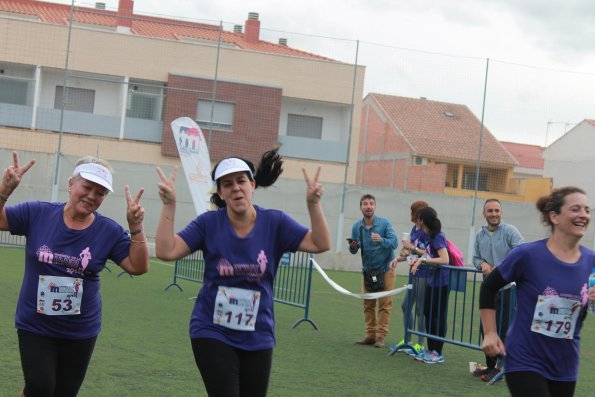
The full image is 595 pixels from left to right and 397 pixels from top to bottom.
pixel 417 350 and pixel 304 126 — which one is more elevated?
pixel 304 126

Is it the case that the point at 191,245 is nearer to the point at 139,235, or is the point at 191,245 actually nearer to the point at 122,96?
the point at 139,235

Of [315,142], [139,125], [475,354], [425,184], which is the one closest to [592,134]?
[425,184]

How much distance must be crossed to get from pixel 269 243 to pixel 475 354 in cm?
705

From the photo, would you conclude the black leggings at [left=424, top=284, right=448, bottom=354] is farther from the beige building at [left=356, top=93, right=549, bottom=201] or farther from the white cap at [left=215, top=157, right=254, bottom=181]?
the beige building at [left=356, top=93, right=549, bottom=201]

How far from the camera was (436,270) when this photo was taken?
10.9 metres

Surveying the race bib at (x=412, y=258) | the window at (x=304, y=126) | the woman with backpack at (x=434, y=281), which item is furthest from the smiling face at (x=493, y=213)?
the window at (x=304, y=126)

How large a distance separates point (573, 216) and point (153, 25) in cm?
2618

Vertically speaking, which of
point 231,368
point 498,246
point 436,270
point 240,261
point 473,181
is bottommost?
point 231,368

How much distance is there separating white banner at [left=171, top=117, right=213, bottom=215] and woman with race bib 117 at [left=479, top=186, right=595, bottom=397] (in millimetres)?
12201

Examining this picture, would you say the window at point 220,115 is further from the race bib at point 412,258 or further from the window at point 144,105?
the race bib at point 412,258

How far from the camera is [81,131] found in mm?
28797

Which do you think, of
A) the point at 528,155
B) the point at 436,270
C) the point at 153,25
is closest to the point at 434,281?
the point at 436,270

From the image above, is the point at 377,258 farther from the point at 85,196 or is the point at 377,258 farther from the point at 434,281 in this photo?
the point at 85,196

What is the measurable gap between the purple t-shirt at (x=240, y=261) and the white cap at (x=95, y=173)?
1.91 feet
